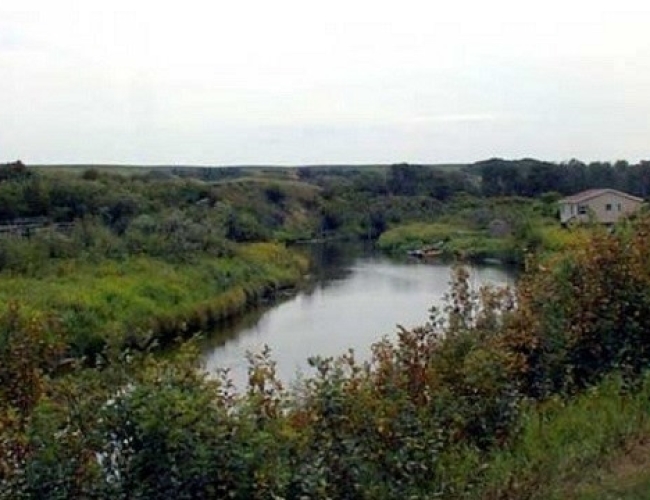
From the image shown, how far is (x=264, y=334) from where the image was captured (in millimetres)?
23641

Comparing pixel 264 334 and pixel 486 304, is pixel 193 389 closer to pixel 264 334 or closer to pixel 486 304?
pixel 486 304

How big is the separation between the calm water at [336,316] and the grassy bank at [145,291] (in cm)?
130

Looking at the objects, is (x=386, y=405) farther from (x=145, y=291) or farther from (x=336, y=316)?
(x=145, y=291)

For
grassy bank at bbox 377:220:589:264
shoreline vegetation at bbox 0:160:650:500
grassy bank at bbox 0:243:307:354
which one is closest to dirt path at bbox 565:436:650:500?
shoreline vegetation at bbox 0:160:650:500

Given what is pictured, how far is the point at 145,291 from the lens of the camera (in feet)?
87.9

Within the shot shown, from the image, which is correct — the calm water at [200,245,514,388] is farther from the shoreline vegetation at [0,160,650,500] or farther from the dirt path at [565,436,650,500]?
the dirt path at [565,436,650,500]

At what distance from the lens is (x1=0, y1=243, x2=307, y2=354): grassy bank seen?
22484 millimetres

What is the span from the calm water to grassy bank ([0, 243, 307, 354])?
1297 mm

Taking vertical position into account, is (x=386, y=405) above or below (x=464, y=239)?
above

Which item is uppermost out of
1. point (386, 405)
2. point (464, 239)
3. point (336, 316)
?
point (386, 405)

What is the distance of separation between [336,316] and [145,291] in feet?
17.9

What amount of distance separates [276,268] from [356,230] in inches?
1043

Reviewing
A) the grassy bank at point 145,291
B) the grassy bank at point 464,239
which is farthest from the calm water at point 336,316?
the grassy bank at point 464,239

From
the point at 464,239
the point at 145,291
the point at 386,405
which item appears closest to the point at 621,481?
the point at 386,405
